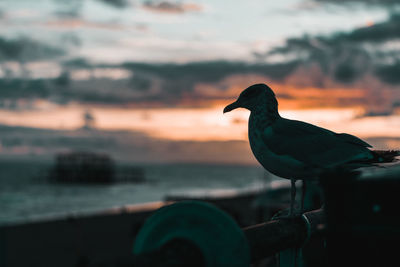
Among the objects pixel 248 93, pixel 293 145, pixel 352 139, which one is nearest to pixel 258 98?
pixel 248 93

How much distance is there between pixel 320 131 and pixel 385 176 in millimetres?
1910

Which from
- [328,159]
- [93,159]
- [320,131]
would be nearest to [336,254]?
[328,159]

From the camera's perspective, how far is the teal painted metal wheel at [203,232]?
1.29 metres

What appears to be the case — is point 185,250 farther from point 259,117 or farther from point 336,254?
point 259,117

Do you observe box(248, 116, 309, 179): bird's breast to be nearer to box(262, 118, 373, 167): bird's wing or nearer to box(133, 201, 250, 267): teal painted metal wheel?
box(262, 118, 373, 167): bird's wing

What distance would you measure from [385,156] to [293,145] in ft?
1.79

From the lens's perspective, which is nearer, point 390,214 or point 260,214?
point 390,214

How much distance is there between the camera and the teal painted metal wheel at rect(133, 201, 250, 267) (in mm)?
1286

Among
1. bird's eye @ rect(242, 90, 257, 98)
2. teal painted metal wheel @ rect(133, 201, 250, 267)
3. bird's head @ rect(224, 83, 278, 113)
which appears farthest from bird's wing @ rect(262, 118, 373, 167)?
teal painted metal wheel @ rect(133, 201, 250, 267)

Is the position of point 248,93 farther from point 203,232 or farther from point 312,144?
point 203,232

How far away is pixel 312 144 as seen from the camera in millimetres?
2957

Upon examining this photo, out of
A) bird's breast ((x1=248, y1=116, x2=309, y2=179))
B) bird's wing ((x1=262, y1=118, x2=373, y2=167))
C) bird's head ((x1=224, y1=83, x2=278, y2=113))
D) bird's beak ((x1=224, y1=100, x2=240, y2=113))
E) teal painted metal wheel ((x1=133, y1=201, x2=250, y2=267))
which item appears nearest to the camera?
teal painted metal wheel ((x1=133, y1=201, x2=250, y2=267))

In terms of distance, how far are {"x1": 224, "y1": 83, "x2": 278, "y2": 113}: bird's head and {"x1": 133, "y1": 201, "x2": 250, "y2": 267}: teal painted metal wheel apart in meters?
1.92

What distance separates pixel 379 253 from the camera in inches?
46.8
